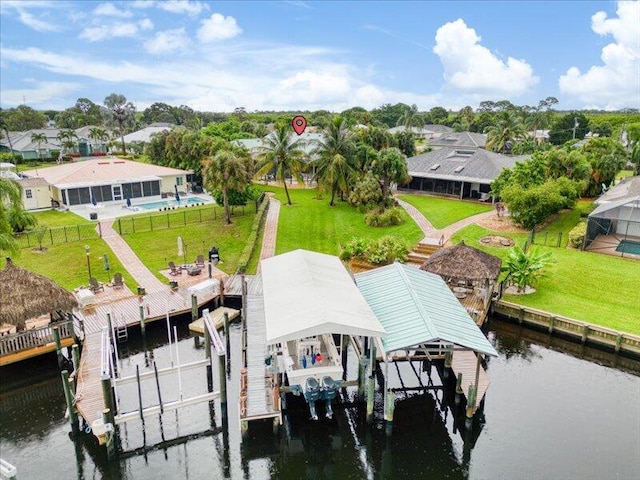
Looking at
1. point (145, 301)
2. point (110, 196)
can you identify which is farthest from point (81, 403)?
point (110, 196)

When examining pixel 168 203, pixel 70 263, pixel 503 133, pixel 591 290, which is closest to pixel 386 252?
pixel 591 290

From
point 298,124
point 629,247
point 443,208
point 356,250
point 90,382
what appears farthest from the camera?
point 443,208

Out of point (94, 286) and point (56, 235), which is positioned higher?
point (56, 235)

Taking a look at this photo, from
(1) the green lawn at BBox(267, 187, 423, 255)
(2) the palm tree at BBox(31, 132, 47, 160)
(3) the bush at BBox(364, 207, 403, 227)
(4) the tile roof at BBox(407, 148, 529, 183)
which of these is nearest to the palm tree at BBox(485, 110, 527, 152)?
(4) the tile roof at BBox(407, 148, 529, 183)

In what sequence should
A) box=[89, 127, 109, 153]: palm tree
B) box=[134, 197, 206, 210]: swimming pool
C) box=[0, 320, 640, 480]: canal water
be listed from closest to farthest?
1. box=[0, 320, 640, 480]: canal water
2. box=[134, 197, 206, 210]: swimming pool
3. box=[89, 127, 109, 153]: palm tree

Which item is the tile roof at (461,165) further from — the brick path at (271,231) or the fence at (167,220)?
the fence at (167,220)

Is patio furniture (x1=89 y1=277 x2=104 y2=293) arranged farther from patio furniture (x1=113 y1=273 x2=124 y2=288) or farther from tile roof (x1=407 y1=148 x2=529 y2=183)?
tile roof (x1=407 y1=148 x2=529 y2=183)

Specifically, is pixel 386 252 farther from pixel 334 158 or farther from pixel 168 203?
pixel 168 203
